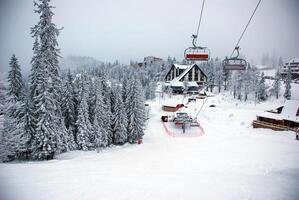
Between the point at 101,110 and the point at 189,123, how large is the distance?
57.3 feet

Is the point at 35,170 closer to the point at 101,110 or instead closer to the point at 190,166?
the point at 190,166

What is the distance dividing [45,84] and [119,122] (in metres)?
15.8

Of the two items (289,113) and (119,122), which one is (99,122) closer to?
(119,122)

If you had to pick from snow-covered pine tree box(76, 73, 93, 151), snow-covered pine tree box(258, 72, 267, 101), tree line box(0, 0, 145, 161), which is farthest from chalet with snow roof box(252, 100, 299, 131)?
snow-covered pine tree box(258, 72, 267, 101)

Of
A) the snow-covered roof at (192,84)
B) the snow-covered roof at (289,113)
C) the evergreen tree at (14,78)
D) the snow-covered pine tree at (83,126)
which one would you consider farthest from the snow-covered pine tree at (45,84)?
the snow-covered roof at (192,84)

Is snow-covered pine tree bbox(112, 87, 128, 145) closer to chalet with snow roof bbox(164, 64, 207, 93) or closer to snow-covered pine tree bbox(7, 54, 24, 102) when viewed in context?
snow-covered pine tree bbox(7, 54, 24, 102)

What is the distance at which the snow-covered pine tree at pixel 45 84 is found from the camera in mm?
21797

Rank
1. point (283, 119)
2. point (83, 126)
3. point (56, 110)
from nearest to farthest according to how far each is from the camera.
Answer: point (56, 110) → point (83, 126) → point (283, 119)

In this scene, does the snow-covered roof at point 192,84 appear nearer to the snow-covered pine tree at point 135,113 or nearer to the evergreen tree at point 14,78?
the snow-covered pine tree at point 135,113

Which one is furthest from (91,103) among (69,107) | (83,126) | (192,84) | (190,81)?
(190,81)

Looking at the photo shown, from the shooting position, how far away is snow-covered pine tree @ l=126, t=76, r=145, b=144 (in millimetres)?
36875

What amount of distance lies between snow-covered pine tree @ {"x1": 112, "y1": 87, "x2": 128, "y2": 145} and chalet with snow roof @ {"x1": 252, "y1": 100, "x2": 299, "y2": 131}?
23.6 metres

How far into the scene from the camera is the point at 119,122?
3619cm

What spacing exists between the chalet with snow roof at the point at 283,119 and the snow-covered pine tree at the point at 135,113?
20.8m
